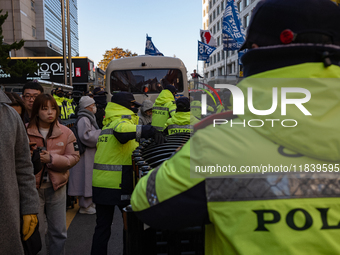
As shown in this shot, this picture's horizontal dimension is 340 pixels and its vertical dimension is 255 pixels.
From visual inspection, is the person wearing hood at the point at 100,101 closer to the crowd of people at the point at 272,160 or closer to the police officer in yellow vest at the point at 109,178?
the police officer in yellow vest at the point at 109,178

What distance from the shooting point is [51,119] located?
3.58m

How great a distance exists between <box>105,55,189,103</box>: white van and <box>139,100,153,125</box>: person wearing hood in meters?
1.74

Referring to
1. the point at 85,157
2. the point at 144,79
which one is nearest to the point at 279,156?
the point at 85,157

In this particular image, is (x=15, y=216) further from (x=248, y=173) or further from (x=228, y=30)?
(x=228, y=30)

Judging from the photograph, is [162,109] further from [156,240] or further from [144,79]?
[156,240]

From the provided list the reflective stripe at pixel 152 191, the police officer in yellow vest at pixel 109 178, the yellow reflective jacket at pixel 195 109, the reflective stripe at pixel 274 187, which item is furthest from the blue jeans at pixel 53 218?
the reflective stripe at pixel 274 187

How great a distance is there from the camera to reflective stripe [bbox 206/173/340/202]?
1099mm

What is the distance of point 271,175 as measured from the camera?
3.69 feet

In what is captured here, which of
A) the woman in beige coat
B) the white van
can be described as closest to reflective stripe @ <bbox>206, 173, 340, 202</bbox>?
the woman in beige coat

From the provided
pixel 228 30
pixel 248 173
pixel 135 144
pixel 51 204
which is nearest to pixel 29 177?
pixel 51 204

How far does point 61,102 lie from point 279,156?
31.1 feet

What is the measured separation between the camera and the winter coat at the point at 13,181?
6.85ft

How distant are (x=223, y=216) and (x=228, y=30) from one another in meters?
16.4

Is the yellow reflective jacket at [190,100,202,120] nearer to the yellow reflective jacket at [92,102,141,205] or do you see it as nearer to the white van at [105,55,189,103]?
the yellow reflective jacket at [92,102,141,205]
